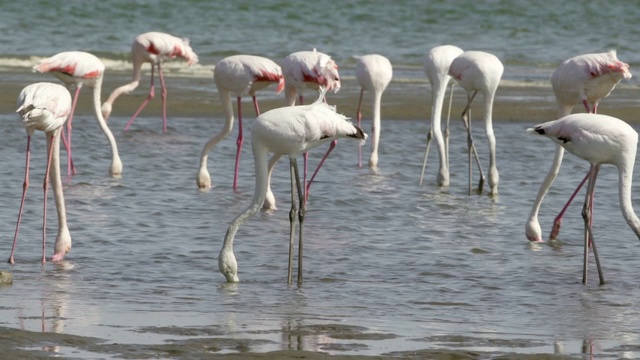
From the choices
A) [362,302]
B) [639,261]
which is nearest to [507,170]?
[639,261]

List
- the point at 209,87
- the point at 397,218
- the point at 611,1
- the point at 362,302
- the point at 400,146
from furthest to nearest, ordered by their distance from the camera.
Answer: the point at 611,1, the point at 209,87, the point at 400,146, the point at 397,218, the point at 362,302

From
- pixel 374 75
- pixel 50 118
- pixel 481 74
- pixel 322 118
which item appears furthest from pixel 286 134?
pixel 374 75

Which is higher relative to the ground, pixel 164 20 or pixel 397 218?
pixel 397 218

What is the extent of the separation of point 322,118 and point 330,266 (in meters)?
1.12

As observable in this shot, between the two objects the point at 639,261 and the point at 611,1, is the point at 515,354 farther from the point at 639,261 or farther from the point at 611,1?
the point at 611,1

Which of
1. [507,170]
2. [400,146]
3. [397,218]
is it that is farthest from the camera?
[400,146]

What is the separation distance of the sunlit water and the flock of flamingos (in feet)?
0.88

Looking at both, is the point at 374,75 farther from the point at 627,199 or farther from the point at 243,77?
the point at 627,199

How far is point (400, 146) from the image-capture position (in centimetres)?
1304

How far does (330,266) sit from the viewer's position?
7590 mm

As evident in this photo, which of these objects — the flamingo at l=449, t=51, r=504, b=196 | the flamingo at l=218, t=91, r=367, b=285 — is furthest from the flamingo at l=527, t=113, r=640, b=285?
the flamingo at l=449, t=51, r=504, b=196

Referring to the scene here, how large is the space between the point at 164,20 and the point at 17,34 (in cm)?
539

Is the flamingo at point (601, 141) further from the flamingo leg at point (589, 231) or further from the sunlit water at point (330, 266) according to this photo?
the sunlit water at point (330, 266)

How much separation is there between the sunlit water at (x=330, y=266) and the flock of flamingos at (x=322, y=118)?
27 cm
